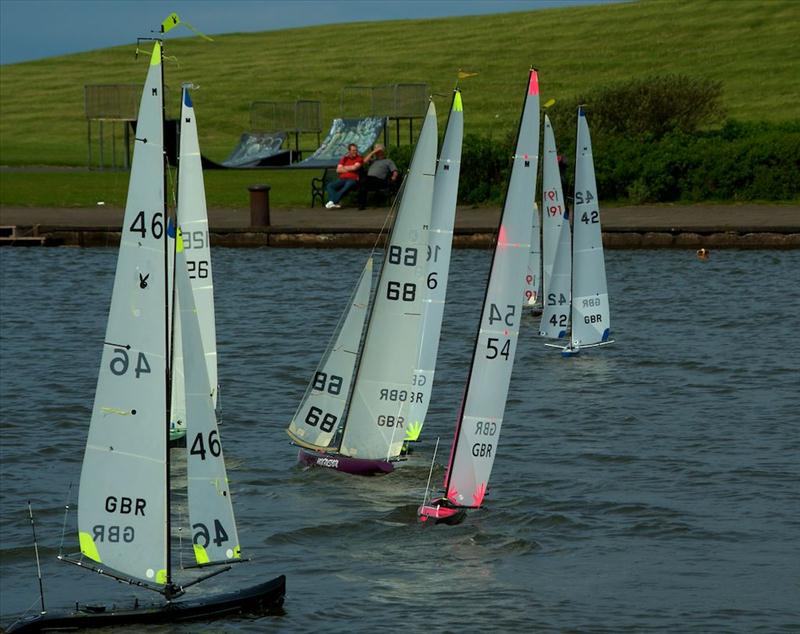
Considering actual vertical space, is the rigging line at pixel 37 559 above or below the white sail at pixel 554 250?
below

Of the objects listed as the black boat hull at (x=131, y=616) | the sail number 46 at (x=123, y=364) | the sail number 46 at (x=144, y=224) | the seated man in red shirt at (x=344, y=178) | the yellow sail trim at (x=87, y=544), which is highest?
the seated man in red shirt at (x=344, y=178)

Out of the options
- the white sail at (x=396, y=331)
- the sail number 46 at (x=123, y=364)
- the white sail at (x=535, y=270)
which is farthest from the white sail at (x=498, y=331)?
the white sail at (x=535, y=270)

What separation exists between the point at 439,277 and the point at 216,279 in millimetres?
21788

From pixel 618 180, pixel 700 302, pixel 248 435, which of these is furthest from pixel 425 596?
pixel 618 180

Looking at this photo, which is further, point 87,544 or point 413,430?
point 413,430

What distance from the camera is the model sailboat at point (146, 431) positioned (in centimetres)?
1441

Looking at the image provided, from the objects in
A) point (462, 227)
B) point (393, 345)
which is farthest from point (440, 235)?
point (462, 227)

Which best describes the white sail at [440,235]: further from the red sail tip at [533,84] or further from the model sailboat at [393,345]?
the red sail tip at [533,84]

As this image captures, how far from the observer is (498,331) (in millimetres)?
18094

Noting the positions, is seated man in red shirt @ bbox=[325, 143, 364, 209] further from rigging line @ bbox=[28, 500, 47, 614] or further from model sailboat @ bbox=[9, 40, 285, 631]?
model sailboat @ bbox=[9, 40, 285, 631]

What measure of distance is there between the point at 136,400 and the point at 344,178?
36.0 metres

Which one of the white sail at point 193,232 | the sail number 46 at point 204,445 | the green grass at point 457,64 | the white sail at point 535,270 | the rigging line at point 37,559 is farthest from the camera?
the green grass at point 457,64

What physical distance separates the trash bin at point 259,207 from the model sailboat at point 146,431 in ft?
100

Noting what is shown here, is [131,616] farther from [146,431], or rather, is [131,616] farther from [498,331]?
[498,331]
